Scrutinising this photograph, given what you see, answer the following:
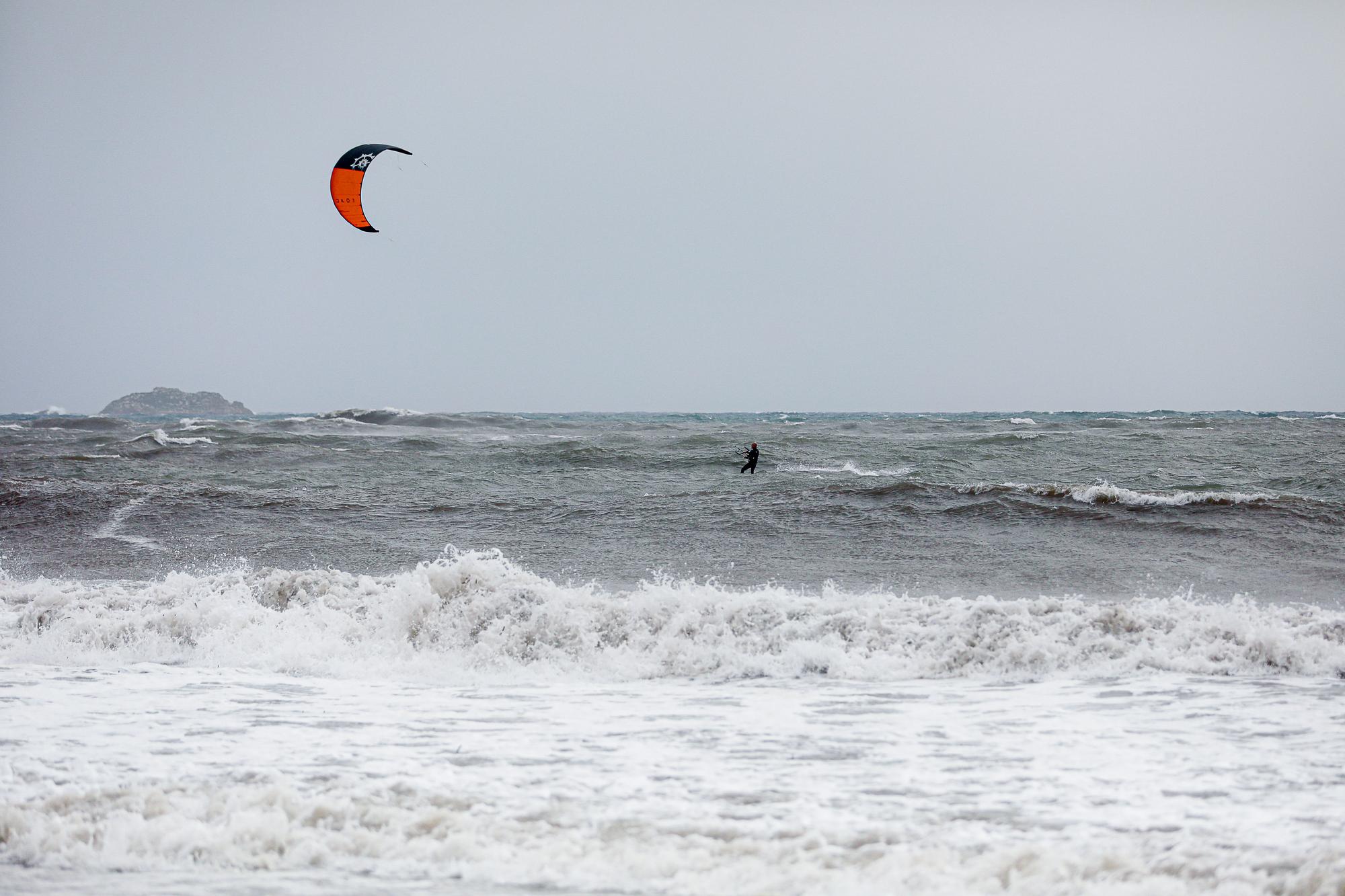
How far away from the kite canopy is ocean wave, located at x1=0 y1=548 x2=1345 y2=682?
20.9 ft

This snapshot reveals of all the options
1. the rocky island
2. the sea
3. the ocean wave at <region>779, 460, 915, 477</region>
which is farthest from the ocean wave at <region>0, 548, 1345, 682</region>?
the rocky island

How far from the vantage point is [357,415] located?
41219mm

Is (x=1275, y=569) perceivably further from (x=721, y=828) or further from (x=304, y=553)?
(x=304, y=553)

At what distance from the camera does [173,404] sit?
106 m

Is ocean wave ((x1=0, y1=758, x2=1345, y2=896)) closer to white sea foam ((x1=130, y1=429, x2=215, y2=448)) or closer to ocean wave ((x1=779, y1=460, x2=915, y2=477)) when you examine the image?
ocean wave ((x1=779, y1=460, x2=915, y2=477))

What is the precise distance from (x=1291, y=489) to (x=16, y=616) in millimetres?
15879

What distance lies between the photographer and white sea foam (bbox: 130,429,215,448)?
23250mm

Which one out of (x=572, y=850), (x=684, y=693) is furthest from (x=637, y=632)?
(x=572, y=850)

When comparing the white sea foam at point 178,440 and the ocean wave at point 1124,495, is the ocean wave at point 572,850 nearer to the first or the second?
the ocean wave at point 1124,495

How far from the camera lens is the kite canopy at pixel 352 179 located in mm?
12055

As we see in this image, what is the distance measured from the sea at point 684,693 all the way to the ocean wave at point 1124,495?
0.23ft

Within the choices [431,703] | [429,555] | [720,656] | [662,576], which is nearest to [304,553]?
[429,555]

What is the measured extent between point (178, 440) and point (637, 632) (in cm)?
2256

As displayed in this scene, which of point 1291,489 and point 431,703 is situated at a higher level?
point 1291,489
